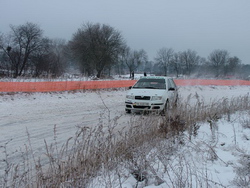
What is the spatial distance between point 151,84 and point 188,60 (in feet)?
285

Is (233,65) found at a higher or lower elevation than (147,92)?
higher

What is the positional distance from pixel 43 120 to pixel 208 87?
29.7 m

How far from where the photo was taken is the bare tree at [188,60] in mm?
92162

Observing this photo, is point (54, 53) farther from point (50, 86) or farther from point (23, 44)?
point (50, 86)

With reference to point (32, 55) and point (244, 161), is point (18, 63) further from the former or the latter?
point (244, 161)

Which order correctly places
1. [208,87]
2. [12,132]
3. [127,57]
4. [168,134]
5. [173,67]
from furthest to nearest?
1. [173,67]
2. [127,57]
3. [208,87]
4. [12,132]
5. [168,134]

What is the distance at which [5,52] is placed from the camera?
1736 inches

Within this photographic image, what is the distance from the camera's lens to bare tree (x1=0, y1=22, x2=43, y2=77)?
43156 millimetres

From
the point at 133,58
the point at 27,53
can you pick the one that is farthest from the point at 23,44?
the point at 133,58

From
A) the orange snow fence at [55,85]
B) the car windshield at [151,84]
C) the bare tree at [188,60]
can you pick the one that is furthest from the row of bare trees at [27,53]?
the bare tree at [188,60]

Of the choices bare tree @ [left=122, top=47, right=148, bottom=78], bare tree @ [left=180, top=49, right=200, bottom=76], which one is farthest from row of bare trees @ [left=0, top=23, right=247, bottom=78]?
bare tree @ [left=180, top=49, right=200, bottom=76]

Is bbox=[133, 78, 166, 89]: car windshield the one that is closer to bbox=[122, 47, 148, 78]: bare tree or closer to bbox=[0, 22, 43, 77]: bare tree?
bbox=[0, 22, 43, 77]: bare tree

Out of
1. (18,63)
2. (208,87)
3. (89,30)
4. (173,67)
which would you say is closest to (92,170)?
(208,87)

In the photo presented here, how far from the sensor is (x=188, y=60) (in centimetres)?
9275
